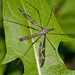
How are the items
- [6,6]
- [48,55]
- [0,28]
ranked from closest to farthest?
[6,6]
[48,55]
[0,28]

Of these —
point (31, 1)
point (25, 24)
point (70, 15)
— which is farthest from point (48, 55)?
point (70, 15)

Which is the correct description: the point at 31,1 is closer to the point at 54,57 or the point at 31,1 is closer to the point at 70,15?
the point at 54,57

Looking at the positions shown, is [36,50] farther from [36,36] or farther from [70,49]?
[70,49]

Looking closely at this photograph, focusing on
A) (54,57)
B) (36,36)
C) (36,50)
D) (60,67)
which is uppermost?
(36,36)

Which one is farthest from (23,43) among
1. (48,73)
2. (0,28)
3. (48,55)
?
(0,28)

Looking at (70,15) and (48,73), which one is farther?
(70,15)

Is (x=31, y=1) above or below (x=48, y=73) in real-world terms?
above

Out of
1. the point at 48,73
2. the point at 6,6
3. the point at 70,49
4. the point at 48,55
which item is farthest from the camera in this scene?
the point at 70,49
